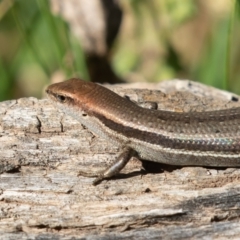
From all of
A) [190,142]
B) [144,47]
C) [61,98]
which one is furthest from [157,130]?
[144,47]

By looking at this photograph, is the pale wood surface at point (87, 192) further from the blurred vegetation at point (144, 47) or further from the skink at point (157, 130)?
the blurred vegetation at point (144, 47)

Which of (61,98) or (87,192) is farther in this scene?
(61,98)

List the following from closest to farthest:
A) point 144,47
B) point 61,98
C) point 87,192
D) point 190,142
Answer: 1. point 87,192
2. point 190,142
3. point 61,98
4. point 144,47

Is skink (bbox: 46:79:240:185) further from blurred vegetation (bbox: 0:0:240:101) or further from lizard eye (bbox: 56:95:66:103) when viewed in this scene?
blurred vegetation (bbox: 0:0:240:101)

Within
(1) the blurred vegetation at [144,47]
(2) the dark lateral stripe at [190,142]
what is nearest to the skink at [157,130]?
(2) the dark lateral stripe at [190,142]

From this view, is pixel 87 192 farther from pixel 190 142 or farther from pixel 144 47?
pixel 144 47

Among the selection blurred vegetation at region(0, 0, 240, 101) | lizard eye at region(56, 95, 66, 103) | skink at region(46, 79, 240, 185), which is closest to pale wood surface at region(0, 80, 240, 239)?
skink at region(46, 79, 240, 185)
